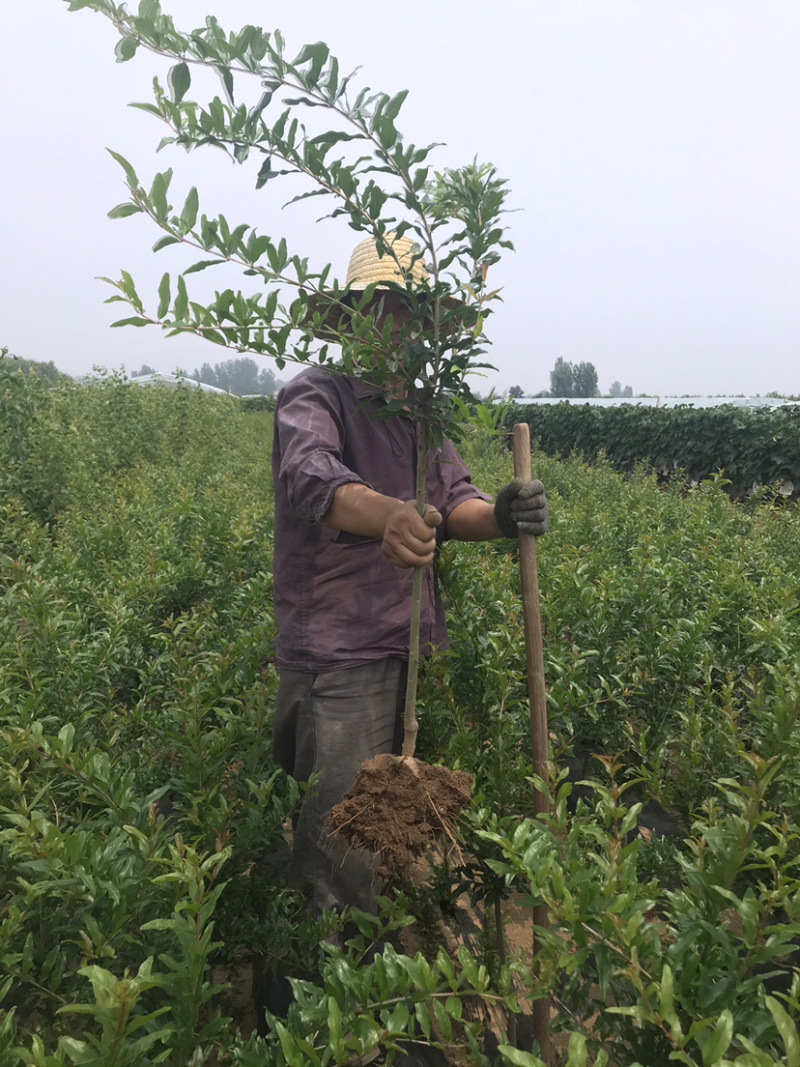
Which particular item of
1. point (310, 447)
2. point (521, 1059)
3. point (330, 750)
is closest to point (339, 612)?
point (330, 750)

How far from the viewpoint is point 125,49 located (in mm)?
1315

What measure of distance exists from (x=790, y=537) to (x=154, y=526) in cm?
514

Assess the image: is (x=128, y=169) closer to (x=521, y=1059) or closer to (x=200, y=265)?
(x=200, y=265)

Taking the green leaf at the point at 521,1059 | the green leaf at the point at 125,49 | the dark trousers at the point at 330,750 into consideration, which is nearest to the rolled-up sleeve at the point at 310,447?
the dark trousers at the point at 330,750

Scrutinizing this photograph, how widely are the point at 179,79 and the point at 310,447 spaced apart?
906 millimetres

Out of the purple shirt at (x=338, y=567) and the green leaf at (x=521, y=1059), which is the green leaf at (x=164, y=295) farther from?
the green leaf at (x=521, y=1059)

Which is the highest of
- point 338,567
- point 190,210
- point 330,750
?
point 190,210

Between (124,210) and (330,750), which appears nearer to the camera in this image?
(124,210)

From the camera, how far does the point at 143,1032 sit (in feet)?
4.54

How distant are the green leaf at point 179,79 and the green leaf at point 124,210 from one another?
24 cm

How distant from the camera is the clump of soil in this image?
5.51 feet

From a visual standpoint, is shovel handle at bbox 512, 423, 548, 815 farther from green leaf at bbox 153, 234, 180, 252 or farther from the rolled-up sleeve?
green leaf at bbox 153, 234, 180, 252

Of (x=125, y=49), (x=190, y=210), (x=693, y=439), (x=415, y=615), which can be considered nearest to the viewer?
(x=125, y=49)

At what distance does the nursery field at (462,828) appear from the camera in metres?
1.13
